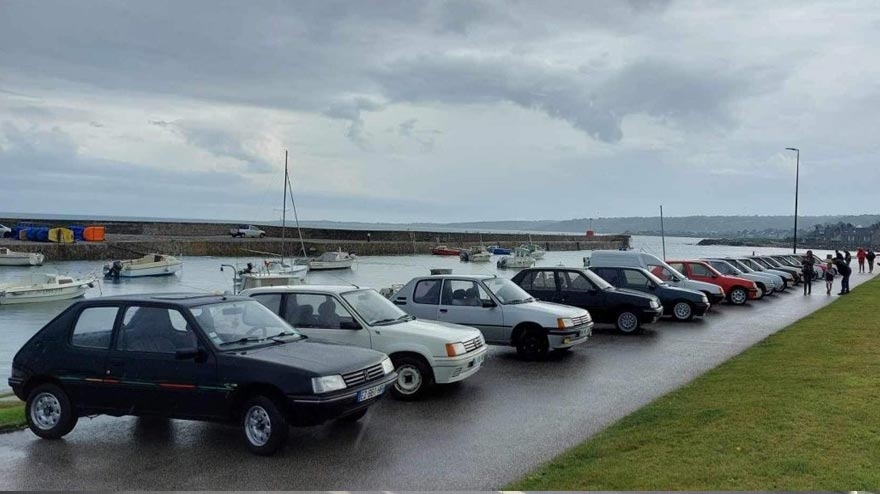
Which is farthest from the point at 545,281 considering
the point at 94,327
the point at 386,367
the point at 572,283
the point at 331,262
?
the point at 331,262

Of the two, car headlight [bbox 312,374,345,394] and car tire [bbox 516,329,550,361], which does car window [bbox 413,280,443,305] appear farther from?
car headlight [bbox 312,374,345,394]

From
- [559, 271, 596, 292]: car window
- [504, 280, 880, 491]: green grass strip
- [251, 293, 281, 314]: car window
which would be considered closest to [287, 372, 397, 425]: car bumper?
[504, 280, 880, 491]: green grass strip

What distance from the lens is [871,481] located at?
18.9 feet

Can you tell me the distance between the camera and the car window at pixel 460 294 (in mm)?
13773

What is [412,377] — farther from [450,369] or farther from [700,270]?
[700,270]

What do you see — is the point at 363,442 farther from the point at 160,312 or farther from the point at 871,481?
the point at 871,481

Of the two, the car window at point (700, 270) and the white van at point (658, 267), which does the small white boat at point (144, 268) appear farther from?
the car window at point (700, 270)

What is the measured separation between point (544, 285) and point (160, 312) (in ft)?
36.5

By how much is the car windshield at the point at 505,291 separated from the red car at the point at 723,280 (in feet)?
42.7

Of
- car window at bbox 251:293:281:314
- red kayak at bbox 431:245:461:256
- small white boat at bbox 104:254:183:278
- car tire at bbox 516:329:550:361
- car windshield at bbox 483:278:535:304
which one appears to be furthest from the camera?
red kayak at bbox 431:245:461:256

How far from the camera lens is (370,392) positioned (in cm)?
794

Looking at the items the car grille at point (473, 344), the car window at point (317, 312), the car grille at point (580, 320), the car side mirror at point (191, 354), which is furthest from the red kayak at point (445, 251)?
the car side mirror at point (191, 354)

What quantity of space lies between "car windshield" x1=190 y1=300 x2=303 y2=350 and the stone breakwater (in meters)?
69.2

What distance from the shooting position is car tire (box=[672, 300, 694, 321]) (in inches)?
797
